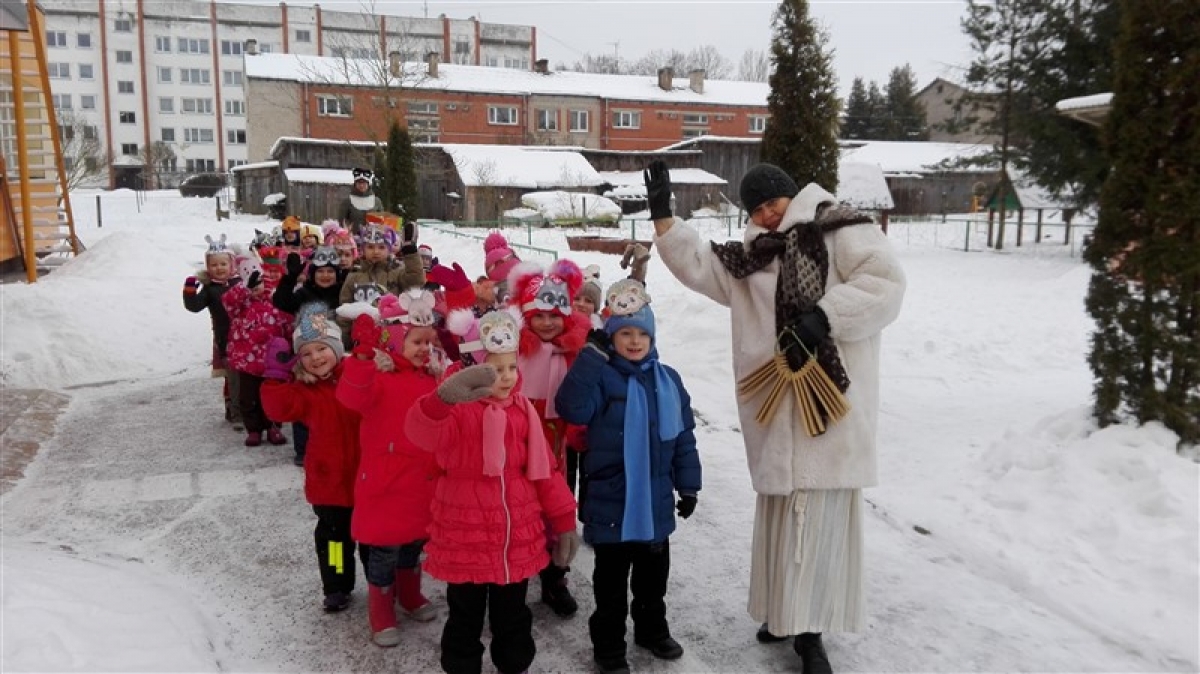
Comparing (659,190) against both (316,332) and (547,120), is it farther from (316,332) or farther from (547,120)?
(547,120)

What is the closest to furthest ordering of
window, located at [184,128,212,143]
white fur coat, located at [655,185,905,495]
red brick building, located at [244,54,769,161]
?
white fur coat, located at [655,185,905,495]
red brick building, located at [244,54,769,161]
window, located at [184,128,212,143]

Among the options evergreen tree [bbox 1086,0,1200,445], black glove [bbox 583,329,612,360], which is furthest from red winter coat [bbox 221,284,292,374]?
evergreen tree [bbox 1086,0,1200,445]

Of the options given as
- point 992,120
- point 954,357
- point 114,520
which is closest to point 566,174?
point 992,120

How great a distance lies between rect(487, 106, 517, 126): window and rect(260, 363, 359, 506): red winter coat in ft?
149

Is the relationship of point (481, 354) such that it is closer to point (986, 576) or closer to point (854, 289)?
point (854, 289)

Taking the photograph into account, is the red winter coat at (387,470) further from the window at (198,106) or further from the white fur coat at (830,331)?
the window at (198,106)

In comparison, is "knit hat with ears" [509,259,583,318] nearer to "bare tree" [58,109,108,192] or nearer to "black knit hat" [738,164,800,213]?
"black knit hat" [738,164,800,213]

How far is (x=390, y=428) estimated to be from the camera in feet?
12.2

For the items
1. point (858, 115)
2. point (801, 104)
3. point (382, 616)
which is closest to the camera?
point (382, 616)

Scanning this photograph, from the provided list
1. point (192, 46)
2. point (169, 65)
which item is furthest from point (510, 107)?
point (169, 65)

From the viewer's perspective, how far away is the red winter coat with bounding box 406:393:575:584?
10.4 ft

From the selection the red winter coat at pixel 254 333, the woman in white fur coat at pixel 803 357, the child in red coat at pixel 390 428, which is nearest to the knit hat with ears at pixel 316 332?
the child in red coat at pixel 390 428

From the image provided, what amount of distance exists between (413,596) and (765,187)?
8.22 feet

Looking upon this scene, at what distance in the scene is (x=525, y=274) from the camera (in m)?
4.42
